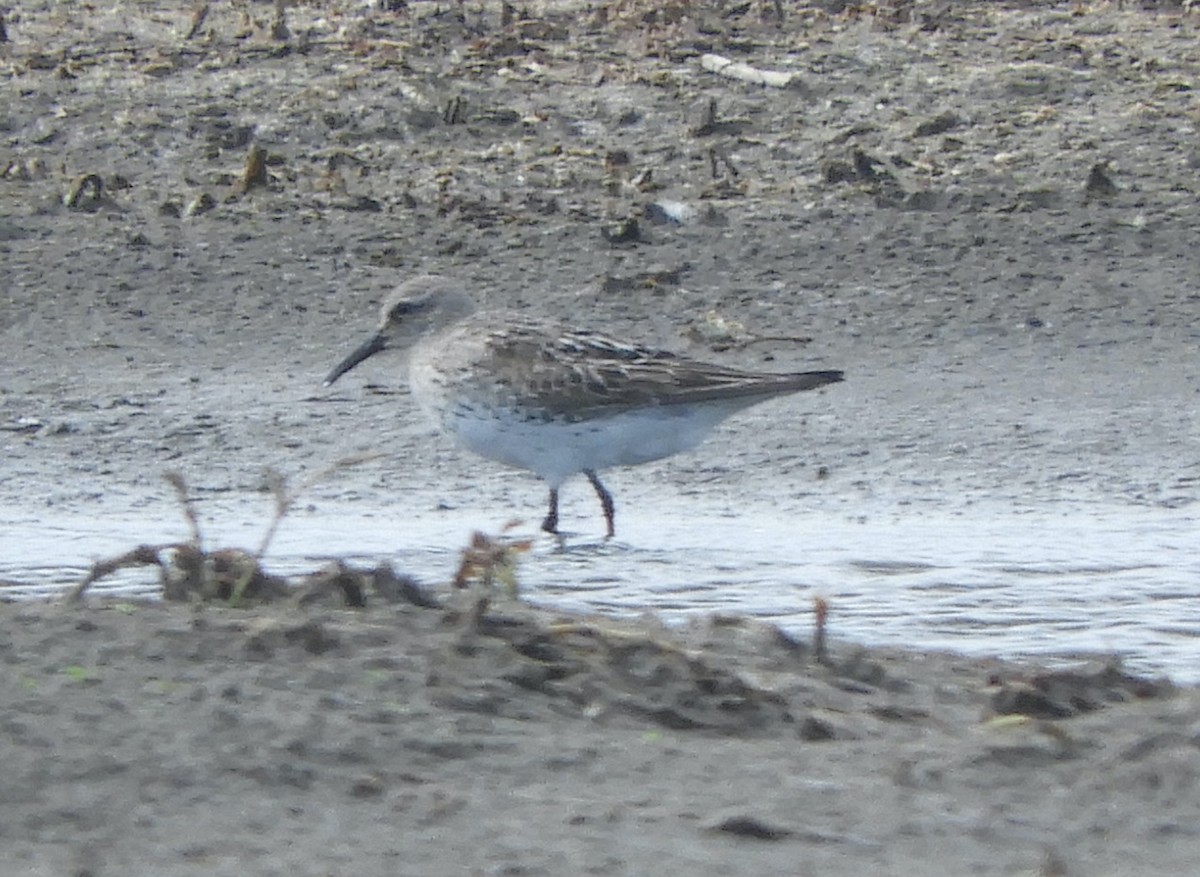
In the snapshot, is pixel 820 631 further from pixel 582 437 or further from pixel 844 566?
pixel 582 437

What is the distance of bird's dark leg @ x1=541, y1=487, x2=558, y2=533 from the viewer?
7.73 m

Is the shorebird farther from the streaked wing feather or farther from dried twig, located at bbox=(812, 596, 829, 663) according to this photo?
dried twig, located at bbox=(812, 596, 829, 663)

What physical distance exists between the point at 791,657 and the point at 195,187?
5940 mm

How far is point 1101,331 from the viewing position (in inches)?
374

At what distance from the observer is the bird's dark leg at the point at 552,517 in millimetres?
7727

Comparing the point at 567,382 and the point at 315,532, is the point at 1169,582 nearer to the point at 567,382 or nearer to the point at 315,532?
the point at 567,382

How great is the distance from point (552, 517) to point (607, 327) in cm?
198

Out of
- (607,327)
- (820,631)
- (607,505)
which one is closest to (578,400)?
(607,505)

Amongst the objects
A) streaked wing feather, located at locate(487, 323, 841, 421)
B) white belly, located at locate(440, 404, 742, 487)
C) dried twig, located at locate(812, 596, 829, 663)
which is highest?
streaked wing feather, located at locate(487, 323, 841, 421)

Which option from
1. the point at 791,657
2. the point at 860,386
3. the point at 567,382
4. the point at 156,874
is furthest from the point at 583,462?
the point at 156,874

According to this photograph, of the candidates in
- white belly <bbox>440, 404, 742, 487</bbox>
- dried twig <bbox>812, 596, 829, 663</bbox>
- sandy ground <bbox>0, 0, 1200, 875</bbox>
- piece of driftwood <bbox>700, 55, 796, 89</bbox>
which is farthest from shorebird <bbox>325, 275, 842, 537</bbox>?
piece of driftwood <bbox>700, 55, 796, 89</bbox>

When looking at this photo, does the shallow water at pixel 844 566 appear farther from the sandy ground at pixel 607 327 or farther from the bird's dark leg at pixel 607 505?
the sandy ground at pixel 607 327

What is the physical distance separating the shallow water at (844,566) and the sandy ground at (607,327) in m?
0.31

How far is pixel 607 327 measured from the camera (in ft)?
31.6
